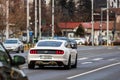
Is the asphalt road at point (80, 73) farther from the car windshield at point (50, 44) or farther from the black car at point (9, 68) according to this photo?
the black car at point (9, 68)

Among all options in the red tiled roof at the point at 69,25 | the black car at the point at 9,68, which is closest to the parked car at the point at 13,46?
the black car at the point at 9,68

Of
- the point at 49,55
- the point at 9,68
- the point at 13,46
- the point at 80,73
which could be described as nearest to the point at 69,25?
the point at 13,46

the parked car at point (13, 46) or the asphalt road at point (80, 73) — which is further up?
the asphalt road at point (80, 73)

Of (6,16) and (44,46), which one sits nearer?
(44,46)

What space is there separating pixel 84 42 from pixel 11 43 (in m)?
60.9

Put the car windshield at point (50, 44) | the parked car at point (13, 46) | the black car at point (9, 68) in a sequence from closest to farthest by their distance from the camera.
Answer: the black car at point (9, 68), the car windshield at point (50, 44), the parked car at point (13, 46)

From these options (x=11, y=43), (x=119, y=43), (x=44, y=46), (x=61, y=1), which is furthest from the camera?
(x=61, y=1)

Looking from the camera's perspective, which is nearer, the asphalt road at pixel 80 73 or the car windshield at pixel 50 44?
the asphalt road at pixel 80 73

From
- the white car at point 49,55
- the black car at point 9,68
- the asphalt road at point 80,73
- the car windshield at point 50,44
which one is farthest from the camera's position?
→ the car windshield at point 50,44

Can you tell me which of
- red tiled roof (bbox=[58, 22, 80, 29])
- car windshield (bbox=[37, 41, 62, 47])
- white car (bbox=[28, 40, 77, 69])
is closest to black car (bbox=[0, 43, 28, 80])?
white car (bbox=[28, 40, 77, 69])

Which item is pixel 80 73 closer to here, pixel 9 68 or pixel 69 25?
pixel 9 68

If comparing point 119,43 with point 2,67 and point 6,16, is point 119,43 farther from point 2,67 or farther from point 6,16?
point 2,67

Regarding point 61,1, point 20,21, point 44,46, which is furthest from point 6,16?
point 61,1

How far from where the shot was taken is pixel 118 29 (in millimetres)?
145125
